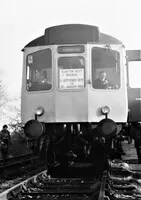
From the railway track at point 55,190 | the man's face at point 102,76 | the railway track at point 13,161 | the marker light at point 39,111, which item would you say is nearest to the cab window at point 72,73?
the man's face at point 102,76

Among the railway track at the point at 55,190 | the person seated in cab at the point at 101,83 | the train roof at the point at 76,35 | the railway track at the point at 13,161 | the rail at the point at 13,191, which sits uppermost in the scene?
the train roof at the point at 76,35

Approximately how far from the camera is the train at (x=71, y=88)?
737 cm

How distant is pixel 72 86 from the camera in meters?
7.35

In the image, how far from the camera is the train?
7.37 m

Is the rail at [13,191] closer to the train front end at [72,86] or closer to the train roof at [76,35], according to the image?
the train front end at [72,86]

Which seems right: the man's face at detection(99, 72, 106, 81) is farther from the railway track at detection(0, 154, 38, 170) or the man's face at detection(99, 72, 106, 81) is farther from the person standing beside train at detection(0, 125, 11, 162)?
the person standing beside train at detection(0, 125, 11, 162)

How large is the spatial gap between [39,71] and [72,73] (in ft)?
2.86

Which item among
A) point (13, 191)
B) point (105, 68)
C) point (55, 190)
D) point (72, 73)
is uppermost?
point (105, 68)

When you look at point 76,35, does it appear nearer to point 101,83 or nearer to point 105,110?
point 101,83

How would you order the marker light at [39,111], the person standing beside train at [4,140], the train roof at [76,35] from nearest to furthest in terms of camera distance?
1. the marker light at [39,111]
2. the train roof at [76,35]
3. the person standing beside train at [4,140]

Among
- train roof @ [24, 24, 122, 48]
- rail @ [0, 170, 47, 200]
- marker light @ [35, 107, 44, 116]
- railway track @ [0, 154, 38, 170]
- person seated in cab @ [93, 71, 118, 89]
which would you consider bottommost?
railway track @ [0, 154, 38, 170]

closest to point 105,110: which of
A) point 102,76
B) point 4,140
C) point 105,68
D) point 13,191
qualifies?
point 102,76

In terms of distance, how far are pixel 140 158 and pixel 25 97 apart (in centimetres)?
501

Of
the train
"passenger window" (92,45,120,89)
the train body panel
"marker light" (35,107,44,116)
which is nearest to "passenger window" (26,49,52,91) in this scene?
the train
